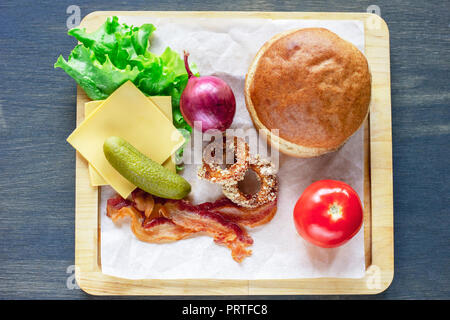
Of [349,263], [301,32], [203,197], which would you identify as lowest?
[349,263]

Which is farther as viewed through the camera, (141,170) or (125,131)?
(125,131)

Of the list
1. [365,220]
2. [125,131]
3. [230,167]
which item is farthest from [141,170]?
[365,220]

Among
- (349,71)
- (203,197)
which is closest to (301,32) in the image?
(349,71)

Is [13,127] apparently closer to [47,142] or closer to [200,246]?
[47,142]

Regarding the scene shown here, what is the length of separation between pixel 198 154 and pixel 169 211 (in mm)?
248

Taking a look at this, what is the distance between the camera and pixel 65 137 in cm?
159

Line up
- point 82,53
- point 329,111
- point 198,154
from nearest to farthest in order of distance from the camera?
1. point 329,111
2. point 82,53
3. point 198,154

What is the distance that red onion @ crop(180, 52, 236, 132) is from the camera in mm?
1366

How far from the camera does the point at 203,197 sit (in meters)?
1.56

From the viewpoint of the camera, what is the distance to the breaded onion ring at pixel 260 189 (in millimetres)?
1452

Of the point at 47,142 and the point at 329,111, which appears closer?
the point at 329,111

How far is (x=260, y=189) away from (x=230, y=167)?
14cm

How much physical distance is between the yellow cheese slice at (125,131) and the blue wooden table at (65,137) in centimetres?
13

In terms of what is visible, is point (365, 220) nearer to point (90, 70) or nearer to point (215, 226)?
point (215, 226)
